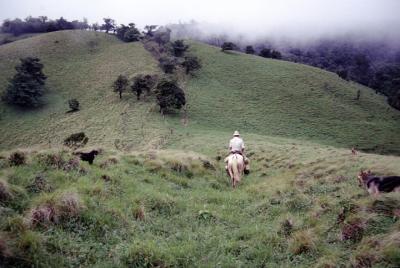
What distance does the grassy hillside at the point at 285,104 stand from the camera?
5019 cm

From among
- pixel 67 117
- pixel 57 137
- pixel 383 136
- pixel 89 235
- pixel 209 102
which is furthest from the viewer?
pixel 209 102

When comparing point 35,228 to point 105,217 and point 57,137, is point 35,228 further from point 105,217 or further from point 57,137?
point 57,137

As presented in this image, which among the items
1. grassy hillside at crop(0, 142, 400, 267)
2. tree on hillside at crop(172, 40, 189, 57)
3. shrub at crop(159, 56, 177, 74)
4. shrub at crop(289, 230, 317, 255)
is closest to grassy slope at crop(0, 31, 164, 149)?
shrub at crop(159, 56, 177, 74)

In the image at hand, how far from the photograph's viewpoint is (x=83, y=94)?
64438 mm

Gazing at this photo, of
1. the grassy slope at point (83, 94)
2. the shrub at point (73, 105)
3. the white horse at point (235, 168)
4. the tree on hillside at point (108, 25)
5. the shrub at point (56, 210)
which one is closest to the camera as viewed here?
the shrub at point (56, 210)

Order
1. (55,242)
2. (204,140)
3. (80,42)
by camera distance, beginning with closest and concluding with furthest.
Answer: (55,242)
(204,140)
(80,42)

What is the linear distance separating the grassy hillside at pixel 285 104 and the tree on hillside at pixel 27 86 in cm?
2910

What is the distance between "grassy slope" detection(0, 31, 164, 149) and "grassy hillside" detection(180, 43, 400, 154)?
10.8 meters

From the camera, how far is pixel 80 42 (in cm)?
9112

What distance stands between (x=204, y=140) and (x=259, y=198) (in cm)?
2430

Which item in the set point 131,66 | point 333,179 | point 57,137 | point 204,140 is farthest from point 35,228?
point 131,66

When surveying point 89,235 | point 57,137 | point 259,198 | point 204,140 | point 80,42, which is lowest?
point 57,137

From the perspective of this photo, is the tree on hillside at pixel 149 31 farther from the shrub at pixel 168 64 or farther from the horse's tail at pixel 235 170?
the horse's tail at pixel 235 170

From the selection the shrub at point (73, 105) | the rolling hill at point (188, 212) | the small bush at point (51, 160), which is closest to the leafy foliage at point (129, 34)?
the shrub at point (73, 105)
